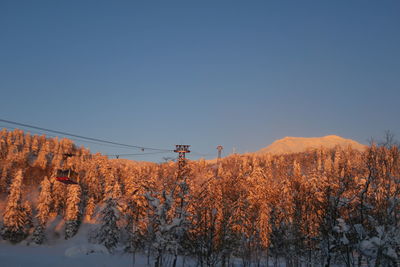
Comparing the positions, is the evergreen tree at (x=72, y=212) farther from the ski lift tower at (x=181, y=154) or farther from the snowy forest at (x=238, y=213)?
the ski lift tower at (x=181, y=154)

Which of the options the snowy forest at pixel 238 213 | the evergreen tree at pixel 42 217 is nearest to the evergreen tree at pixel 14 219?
the snowy forest at pixel 238 213

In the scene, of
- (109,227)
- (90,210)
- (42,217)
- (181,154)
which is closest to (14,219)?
(42,217)

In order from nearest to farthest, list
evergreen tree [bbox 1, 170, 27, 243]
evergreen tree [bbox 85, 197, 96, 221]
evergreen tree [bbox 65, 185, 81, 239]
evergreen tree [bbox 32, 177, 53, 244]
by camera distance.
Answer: evergreen tree [bbox 1, 170, 27, 243], evergreen tree [bbox 32, 177, 53, 244], evergreen tree [bbox 65, 185, 81, 239], evergreen tree [bbox 85, 197, 96, 221]

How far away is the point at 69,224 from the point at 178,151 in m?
47.8

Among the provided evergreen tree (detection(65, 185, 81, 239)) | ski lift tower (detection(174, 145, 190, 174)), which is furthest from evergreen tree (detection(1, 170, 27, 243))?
ski lift tower (detection(174, 145, 190, 174))

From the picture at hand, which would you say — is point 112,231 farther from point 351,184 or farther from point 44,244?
point 351,184

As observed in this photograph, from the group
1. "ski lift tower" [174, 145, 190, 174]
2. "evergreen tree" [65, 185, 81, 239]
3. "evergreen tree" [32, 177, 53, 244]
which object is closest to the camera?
"ski lift tower" [174, 145, 190, 174]

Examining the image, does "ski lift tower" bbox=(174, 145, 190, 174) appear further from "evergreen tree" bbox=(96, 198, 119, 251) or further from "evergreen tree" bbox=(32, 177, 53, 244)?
"evergreen tree" bbox=(32, 177, 53, 244)

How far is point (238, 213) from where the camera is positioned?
35469 mm

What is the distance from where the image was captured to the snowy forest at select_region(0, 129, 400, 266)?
17.5 metres

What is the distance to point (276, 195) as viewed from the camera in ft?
130

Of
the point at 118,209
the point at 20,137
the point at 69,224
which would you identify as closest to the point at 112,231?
the point at 118,209

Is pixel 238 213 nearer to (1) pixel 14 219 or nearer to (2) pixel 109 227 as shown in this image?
(2) pixel 109 227

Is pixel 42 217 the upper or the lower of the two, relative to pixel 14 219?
upper
